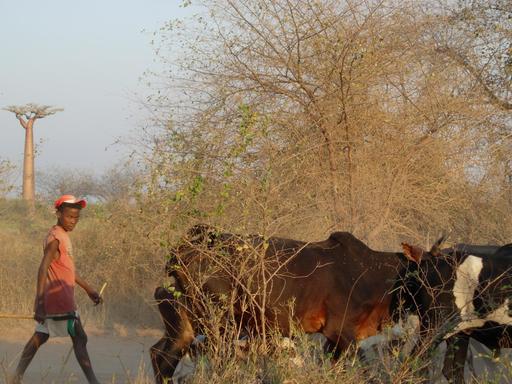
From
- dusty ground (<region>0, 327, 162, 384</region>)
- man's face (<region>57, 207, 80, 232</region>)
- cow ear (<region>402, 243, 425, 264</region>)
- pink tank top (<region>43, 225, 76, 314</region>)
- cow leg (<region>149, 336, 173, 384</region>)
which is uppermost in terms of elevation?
man's face (<region>57, 207, 80, 232</region>)

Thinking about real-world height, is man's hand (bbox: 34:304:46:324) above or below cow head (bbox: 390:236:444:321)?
below

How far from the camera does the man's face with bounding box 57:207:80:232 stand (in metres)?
7.76

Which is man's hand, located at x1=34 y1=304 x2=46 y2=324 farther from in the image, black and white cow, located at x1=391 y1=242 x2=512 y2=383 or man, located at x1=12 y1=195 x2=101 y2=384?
black and white cow, located at x1=391 y1=242 x2=512 y2=383

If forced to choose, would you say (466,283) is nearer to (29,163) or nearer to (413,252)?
(413,252)

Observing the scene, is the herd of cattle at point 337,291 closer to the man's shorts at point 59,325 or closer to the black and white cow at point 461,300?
the black and white cow at point 461,300

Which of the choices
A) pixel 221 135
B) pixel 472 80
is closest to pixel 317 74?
pixel 221 135

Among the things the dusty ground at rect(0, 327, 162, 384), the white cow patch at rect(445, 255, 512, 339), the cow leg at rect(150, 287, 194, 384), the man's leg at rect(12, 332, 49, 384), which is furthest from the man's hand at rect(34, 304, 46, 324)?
the white cow patch at rect(445, 255, 512, 339)

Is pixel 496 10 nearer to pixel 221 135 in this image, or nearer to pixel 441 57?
pixel 441 57

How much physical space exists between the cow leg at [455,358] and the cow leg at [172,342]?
2.12 meters

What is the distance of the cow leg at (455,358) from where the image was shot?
23.3ft

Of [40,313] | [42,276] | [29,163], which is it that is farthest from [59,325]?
[29,163]

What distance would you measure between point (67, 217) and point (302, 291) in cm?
215

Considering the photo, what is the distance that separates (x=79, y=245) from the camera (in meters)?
15.6

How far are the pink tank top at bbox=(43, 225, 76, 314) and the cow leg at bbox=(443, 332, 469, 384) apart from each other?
319cm
